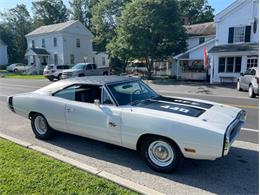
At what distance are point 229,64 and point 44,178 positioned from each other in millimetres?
20559

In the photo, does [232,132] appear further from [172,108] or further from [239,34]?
[239,34]

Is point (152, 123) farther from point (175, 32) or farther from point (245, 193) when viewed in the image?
point (175, 32)

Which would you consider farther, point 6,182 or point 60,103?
point 60,103

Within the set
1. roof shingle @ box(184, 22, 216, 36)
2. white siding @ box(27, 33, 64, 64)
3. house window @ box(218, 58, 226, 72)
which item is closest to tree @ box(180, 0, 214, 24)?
roof shingle @ box(184, 22, 216, 36)

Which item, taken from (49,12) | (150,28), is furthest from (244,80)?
(49,12)

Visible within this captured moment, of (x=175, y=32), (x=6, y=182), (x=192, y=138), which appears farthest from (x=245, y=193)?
(x=175, y=32)

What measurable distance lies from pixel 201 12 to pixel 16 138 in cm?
5193

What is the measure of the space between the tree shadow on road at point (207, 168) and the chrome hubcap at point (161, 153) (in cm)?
19

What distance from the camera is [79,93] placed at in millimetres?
5102

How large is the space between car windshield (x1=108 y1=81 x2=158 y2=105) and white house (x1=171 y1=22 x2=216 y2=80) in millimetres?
20613

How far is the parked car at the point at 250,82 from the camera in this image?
12250 mm

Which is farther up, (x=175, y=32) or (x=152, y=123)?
(x=175, y=32)

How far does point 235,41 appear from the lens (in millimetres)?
21297

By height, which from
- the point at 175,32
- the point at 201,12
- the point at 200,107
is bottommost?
the point at 200,107
